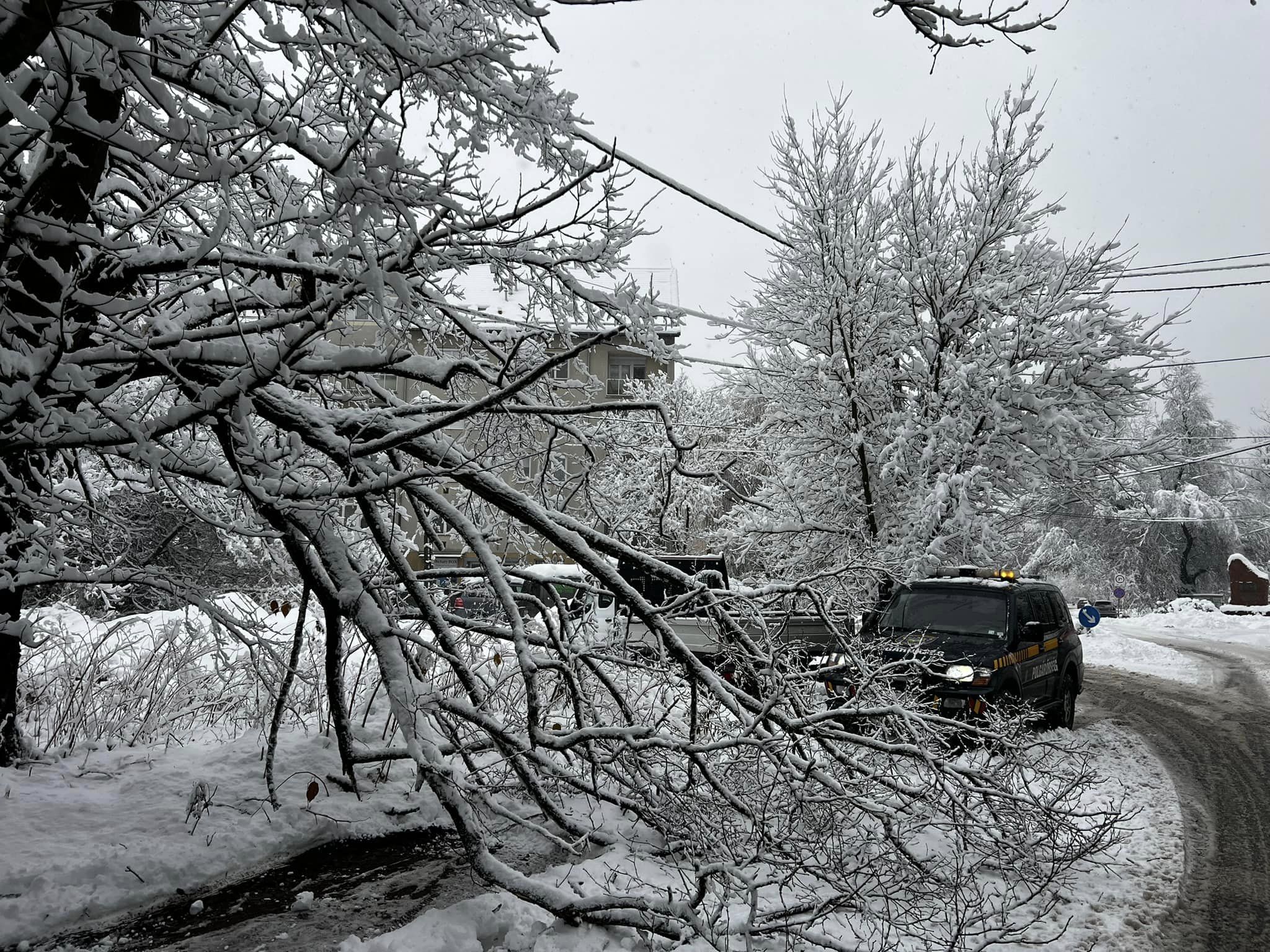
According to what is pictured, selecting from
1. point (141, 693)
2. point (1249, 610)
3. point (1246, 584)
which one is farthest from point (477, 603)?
point (1246, 584)

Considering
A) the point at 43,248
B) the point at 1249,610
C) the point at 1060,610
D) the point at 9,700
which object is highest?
the point at 43,248

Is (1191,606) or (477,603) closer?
(477,603)

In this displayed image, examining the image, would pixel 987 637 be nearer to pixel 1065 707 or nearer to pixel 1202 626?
pixel 1065 707

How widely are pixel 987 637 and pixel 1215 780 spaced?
88.9 inches

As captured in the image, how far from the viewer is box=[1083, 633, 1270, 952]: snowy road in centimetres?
481

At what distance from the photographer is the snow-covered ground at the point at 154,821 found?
14.7 feet

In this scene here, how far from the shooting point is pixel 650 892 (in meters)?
4.80

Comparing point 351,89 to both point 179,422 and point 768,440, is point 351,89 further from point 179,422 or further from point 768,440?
point 768,440

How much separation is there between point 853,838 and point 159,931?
3456mm

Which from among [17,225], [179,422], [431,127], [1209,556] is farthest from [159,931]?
[1209,556]

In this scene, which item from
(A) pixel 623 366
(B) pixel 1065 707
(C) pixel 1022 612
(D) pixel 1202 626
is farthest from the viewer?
(A) pixel 623 366

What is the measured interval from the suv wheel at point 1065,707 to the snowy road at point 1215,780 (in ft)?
2.56

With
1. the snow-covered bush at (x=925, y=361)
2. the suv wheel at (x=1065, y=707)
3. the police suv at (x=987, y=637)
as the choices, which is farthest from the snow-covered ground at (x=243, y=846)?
the snow-covered bush at (x=925, y=361)

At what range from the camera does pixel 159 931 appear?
4383mm
